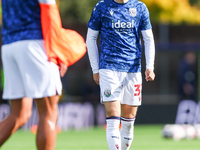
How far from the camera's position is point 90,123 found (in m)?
13.3

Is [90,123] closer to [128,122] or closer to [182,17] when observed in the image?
[128,122]

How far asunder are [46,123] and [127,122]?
5.09ft

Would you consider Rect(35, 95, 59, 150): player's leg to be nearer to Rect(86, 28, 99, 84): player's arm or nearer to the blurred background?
Rect(86, 28, 99, 84): player's arm

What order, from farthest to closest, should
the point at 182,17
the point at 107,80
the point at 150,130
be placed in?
the point at 182,17
the point at 150,130
the point at 107,80

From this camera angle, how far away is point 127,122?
227 inches

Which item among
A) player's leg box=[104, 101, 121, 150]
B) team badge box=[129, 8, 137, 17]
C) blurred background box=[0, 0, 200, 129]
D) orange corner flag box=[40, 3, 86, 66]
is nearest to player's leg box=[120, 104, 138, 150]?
player's leg box=[104, 101, 121, 150]

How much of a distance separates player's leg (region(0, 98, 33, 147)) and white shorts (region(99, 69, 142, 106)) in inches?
45.5

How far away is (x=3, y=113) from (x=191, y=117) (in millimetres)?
5295

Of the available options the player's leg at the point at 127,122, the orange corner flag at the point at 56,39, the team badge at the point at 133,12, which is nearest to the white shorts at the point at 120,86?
the player's leg at the point at 127,122

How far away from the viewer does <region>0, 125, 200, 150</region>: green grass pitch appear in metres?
8.72

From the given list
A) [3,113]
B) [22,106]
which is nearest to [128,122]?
[22,106]

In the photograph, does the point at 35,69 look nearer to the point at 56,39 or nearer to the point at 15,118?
the point at 56,39

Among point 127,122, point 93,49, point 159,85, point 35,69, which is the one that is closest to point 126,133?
point 127,122

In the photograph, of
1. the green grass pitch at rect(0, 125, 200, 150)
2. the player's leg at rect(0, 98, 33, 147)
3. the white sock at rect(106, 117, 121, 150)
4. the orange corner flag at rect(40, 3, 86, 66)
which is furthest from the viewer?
the green grass pitch at rect(0, 125, 200, 150)
